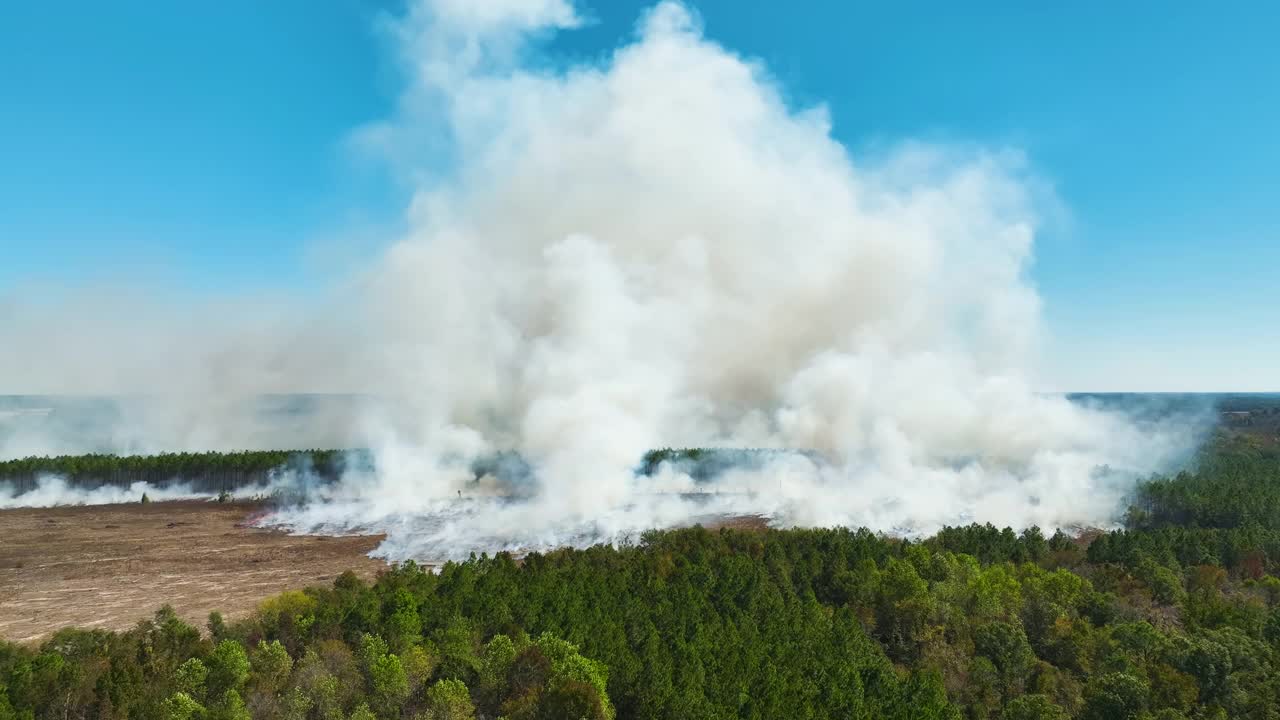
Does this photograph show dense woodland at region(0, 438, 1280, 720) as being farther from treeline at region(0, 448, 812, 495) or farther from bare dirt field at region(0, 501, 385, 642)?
treeline at region(0, 448, 812, 495)

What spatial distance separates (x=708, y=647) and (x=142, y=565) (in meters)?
51.3

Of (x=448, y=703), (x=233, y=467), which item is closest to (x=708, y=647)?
(x=448, y=703)

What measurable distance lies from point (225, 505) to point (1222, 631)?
99069mm

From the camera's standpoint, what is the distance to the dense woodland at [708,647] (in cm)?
2777

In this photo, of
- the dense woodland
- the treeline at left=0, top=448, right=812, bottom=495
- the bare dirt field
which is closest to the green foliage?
the dense woodland

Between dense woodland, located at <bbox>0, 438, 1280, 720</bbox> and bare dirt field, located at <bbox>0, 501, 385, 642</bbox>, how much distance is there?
37.3 feet

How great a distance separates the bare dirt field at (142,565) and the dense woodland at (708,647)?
11.4 meters

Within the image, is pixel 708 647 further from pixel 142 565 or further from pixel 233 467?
pixel 233 467

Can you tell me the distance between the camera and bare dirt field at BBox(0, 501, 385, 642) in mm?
46750

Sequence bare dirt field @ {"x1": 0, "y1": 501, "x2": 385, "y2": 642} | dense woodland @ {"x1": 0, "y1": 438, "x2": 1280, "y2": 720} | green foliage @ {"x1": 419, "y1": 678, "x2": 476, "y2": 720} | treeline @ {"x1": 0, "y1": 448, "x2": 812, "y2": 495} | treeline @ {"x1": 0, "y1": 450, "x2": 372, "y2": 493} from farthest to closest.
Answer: treeline @ {"x1": 0, "y1": 450, "x2": 372, "y2": 493}
treeline @ {"x1": 0, "y1": 448, "x2": 812, "y2": 495}
bare dirt field @ {"x1": 0, "y1": 501, "x2": 385, "y2": 642}
dense woodland @ {"x1": 0, "y1": 438, "x2": 1280, "y2": 720}
green foliage @ {"x1": 419, "y1": 678, "x2": 476, "y2": 720}

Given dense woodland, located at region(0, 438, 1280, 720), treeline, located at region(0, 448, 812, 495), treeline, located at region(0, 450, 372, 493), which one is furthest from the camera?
treeline, located at region(0, 450, 372, 493)

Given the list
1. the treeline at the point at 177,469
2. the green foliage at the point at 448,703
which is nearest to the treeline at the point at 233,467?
the treeline at the point at 177,469

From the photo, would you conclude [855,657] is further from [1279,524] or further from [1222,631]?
[1279,524]

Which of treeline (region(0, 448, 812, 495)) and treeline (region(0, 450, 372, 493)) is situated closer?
treeline (region(0, 448, 812, 495))
